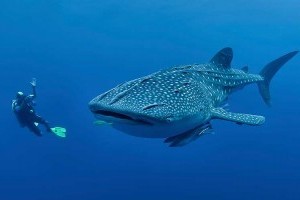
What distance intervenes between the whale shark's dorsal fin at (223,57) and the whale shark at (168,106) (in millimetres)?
603

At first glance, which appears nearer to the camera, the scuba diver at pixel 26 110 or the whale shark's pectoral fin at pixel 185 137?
the whale shark's pectoral fin at pixel 185 137

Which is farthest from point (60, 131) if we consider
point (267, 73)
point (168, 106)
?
point (168, 106)

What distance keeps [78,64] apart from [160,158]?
35.7 metres

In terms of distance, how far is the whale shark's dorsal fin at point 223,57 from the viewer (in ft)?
23.3

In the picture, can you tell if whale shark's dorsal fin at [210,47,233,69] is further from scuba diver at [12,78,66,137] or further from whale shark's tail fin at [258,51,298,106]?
scuba diver at [12,78,66,137]

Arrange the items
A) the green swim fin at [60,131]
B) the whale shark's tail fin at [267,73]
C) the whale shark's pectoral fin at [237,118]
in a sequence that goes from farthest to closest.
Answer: the green swim fin at [60,131]
the whale shark's tail fin at [267,73]
the whale shark's pectoral fin at [237,118]

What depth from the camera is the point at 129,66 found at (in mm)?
56562

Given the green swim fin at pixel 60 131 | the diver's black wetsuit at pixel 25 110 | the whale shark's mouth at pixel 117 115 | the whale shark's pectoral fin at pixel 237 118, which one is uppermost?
the diver's black wetsuit at pixel 25 110

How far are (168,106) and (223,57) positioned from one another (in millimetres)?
3207

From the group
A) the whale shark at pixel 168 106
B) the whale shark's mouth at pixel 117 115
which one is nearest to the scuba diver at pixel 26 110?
the whale shark at pixel 168 106

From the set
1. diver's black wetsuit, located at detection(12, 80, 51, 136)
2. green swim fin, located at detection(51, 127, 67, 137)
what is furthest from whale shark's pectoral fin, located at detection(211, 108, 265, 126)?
diver's black wetsuit, located at detection(12, 80, 51, 136)

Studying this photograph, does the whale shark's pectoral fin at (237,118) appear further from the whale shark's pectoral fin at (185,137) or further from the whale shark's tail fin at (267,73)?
the whale shark's tail fin at (267,73)

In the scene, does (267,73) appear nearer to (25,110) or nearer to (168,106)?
(168,106)

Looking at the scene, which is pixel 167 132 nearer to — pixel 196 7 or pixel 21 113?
pixel 21 113
